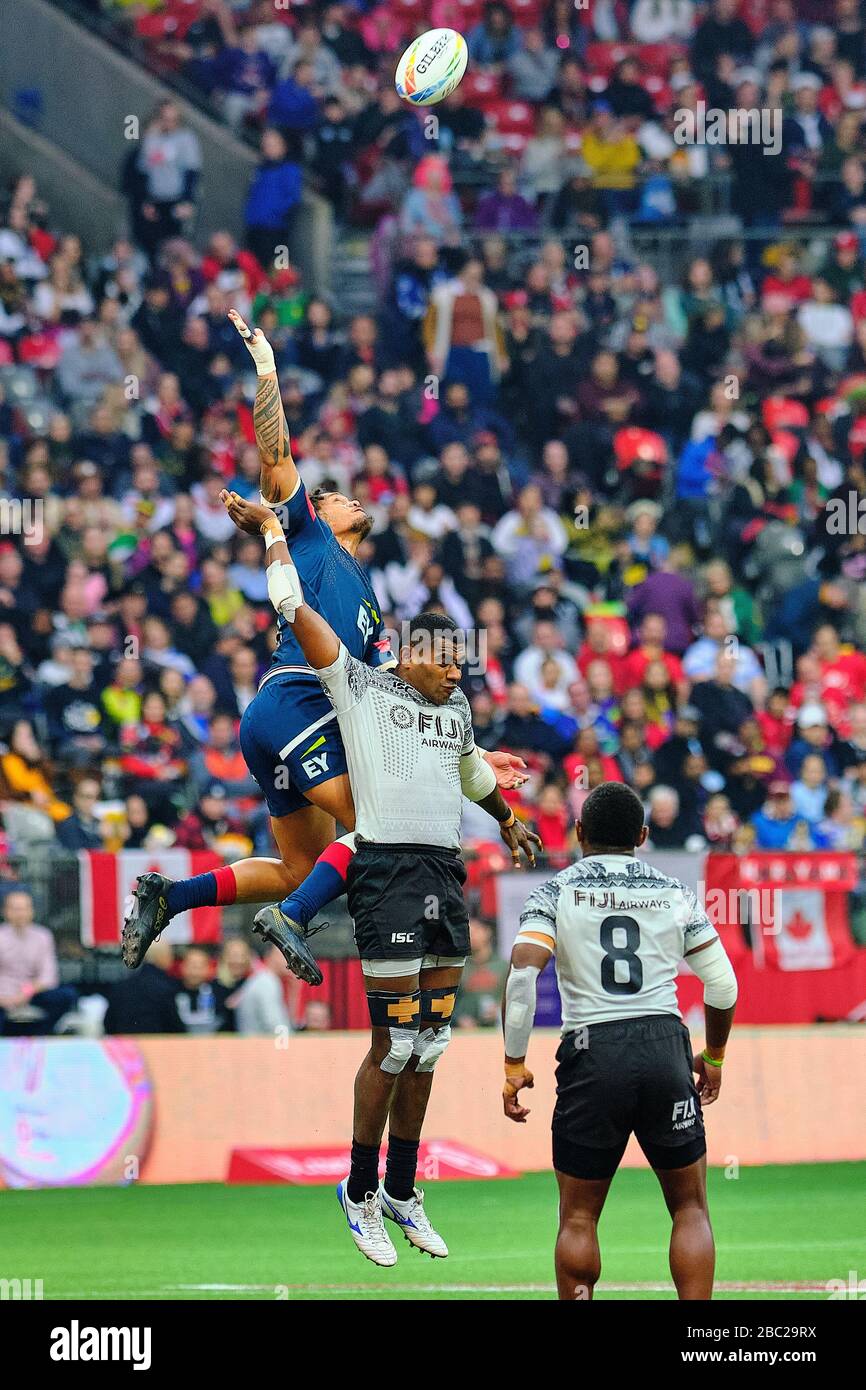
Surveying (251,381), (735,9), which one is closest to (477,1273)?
(251,381)

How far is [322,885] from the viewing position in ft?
31.3

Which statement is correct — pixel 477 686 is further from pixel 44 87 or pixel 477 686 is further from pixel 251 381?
pixel 44 87

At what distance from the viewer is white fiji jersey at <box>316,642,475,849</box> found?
9.49 meters

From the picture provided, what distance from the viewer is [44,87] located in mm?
23062

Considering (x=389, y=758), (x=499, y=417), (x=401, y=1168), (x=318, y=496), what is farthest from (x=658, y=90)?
(x=401, y=1168)

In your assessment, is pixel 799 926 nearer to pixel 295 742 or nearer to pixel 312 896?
pixel 295 742

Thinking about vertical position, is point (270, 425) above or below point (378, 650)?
above

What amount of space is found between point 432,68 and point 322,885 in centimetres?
392

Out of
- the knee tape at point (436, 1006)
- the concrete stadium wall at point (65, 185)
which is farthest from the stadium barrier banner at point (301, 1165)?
the concrete stadium wall at point (65, 185)

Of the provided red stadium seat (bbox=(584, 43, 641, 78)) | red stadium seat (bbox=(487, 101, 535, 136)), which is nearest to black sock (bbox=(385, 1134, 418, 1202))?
red stadium seat (bbox=(487, 101, 535, 136))

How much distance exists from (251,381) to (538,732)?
562cm

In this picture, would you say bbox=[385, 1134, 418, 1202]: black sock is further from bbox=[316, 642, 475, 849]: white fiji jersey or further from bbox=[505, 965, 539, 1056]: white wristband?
bbox=[505, 965, 539, 1056]: white wristband

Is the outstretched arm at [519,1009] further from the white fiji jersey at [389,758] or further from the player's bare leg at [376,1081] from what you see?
the white fiji jersey at [389,758]

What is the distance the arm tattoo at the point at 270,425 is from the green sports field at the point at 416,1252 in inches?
138
